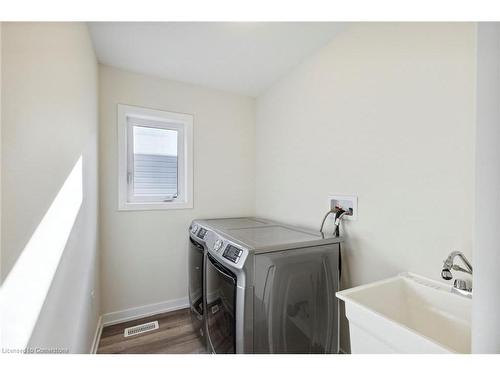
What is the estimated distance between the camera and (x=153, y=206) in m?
2.18

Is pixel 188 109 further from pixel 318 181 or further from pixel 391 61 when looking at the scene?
pixel 391 61

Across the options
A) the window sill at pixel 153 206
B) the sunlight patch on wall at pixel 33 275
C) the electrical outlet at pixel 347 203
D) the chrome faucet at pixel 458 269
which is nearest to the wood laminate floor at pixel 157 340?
the window sill at pixel 153 206

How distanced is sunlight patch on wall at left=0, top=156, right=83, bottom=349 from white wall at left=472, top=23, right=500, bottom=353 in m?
0.94

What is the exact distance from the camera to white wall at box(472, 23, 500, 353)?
302 mm

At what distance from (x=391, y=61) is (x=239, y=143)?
64.0 inches

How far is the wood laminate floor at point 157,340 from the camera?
171 centimetres

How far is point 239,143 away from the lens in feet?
8.48

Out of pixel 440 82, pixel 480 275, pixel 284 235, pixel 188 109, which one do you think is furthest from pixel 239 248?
pixel 188 109

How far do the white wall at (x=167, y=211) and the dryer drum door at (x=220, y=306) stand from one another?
857mm

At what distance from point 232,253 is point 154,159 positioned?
4.96 ft

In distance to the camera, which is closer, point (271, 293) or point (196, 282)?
point (271, 293)

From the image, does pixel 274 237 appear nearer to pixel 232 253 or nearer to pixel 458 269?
pixel 232 253

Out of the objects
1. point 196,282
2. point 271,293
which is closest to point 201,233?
point 196,282

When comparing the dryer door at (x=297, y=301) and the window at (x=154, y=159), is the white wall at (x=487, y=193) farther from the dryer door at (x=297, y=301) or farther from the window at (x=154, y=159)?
the window at (x=154, y=159)
